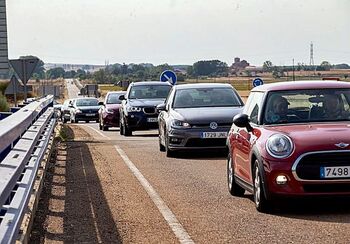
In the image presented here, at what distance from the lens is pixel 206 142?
17188 mm

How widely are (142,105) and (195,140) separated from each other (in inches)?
371

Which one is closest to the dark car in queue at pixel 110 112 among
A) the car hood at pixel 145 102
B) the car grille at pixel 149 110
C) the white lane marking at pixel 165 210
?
the car hood at pixel 145 102

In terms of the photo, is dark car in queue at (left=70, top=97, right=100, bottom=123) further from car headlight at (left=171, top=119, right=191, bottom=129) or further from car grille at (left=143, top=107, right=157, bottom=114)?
car headlight at (left=171, top=119, right=191, bottom=129)

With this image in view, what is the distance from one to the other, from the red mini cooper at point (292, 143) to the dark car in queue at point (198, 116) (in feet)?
18.2

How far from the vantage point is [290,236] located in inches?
320

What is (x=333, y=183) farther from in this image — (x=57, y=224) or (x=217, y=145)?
(x=217, y=145)

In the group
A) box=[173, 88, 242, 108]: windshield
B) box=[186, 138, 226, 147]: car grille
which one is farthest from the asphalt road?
box=[173, 88, 242, 108]: windshield

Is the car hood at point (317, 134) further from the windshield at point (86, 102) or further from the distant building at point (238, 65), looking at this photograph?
the distant building at point (238, 65)

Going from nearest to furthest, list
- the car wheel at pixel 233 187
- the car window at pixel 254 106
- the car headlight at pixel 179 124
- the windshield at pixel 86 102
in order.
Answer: the car window at pixel 254 106 < the car wheel at pixel 233 187 < the car headlight at pixel 179 124 < the windshield at pixel 86 102

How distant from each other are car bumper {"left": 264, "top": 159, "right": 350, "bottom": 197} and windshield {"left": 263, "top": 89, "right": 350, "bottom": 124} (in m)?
1.16

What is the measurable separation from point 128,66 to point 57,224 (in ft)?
284

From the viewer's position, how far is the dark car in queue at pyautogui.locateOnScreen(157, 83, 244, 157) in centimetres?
1716

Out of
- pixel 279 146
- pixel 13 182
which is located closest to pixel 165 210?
pixel 279 146

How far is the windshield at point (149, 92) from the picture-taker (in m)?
27.1
